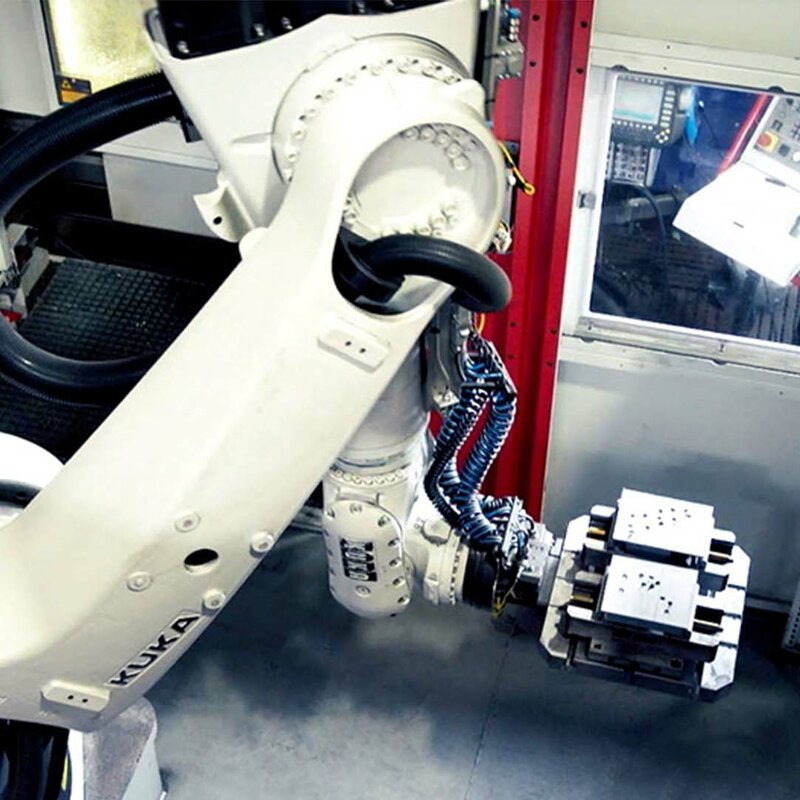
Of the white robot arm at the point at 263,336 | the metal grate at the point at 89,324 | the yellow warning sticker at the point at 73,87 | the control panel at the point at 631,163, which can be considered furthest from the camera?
the metal grate at the point at 89,324

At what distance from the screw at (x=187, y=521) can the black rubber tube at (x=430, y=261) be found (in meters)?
0.55

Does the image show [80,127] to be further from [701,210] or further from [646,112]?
[701,210]

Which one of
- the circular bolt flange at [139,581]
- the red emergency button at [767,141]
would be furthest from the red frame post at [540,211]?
the circular bolt flange at [139,581]

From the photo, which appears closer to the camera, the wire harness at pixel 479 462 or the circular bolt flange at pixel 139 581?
the circular bolt flange at pixel 139 581

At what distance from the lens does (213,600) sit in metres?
2.54

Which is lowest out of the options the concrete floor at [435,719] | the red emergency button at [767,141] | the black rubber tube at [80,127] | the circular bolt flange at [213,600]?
the concrete floor at [435,719]

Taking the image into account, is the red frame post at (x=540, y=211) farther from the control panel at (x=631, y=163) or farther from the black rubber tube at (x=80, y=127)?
the black rubber tube at (x=80, y=127)

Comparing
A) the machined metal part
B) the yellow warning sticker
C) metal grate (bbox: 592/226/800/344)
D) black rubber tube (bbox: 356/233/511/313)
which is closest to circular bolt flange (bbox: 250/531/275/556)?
black rubber tube (bbox: 356/233/511/313)

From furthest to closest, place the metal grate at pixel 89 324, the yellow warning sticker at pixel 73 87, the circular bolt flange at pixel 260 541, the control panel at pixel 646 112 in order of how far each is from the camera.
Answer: the metal grate at pixel 89 324
the yellow warning sticker at pixel 73 87
the control panel at pixel 646 112
the circular bolt flange at pixel 260 541

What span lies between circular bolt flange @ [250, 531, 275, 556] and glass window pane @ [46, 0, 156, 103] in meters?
2.32

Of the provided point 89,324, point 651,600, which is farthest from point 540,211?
point 89,324

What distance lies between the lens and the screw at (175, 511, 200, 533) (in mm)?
2383

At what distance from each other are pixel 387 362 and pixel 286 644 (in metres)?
2.47

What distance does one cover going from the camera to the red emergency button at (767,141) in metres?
3.96
